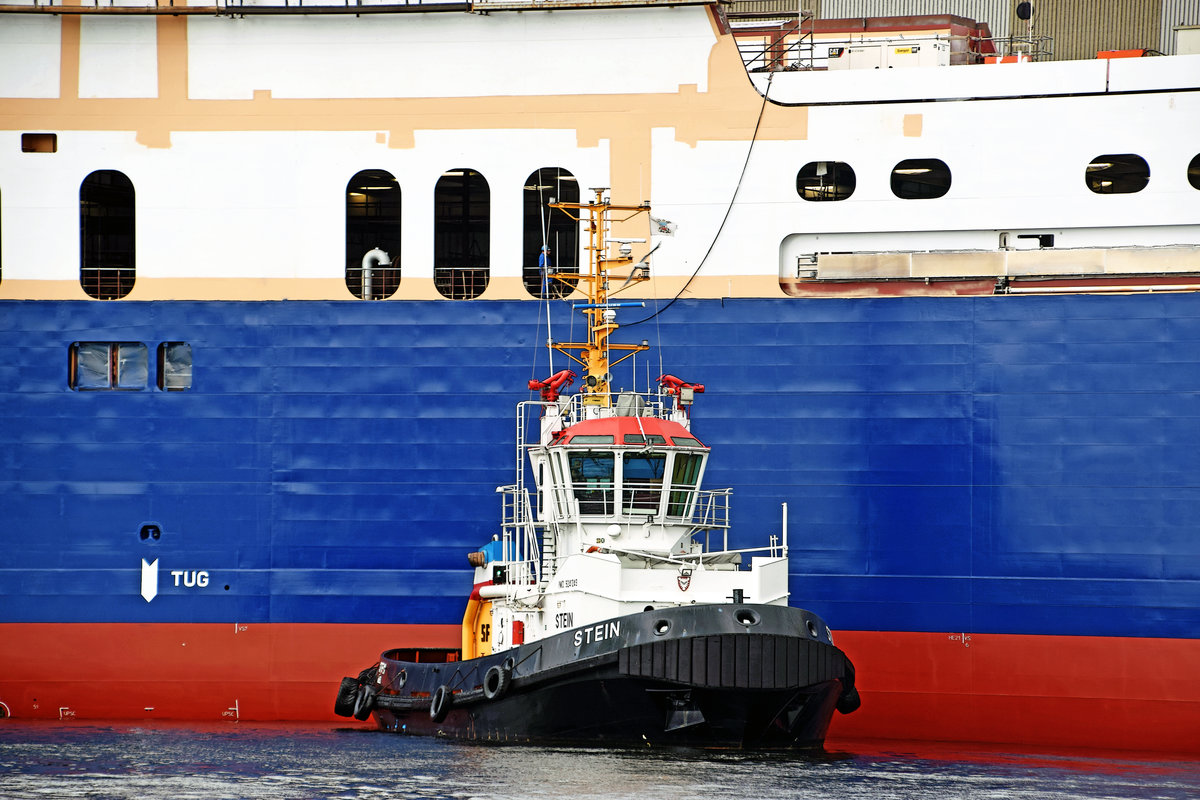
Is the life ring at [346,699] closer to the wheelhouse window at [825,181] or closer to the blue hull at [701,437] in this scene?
the blue hull at [701,437]

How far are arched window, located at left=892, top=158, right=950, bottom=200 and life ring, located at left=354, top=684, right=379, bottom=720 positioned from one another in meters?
9.00

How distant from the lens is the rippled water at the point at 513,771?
1276 centimetres

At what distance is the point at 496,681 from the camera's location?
15.8m

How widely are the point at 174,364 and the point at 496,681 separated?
6.50 m

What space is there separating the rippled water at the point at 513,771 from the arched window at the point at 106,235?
5.98 m

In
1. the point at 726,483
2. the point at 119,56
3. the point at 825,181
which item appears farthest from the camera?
the point at 119,56

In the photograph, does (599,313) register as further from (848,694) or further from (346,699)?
(346,699)

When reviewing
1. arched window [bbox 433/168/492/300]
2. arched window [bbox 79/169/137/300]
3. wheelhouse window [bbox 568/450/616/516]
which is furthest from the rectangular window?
wheelhouse window [bbox 568/450/616/516]

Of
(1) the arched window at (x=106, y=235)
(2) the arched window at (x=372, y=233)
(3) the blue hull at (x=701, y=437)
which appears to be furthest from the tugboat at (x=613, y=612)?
(1) the arched window at (x=106, y=235)

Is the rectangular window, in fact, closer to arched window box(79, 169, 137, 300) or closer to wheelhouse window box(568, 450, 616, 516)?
arched window box(79, 169, 137, 300)

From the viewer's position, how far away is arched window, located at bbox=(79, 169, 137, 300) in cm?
1959

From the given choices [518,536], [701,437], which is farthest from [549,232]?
[518,536]

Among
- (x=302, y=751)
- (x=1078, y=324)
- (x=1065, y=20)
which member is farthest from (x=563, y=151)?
(x=1065, y=20)

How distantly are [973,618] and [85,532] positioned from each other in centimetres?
1117
